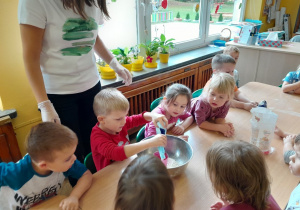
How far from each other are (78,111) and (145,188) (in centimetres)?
89

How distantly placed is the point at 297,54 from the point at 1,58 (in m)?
2.64

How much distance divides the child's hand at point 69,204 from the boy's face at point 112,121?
0.37 m

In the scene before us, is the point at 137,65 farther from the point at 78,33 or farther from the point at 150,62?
the point at 78,33

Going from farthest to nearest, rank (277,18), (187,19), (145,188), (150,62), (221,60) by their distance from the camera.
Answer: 1. (277,18)
2. (187,19)
3. (150,62)
4. (221,60)
5. (145,188)

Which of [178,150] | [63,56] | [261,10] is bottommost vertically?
[178,150]

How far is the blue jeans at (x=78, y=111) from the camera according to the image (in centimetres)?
114

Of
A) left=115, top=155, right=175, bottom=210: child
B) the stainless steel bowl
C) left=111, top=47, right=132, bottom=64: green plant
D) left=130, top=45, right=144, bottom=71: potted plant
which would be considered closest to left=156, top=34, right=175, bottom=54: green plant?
left=130, top=45, right=144, bottom=71: potted plant

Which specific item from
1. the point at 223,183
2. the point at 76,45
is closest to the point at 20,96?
the point at 76,45

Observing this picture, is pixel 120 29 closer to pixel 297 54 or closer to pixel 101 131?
pixel 101 131

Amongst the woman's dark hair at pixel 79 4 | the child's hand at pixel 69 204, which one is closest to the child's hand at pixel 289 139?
the child's hand at pixel 69 204

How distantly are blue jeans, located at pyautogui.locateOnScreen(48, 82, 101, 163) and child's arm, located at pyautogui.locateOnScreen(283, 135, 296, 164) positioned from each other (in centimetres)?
97

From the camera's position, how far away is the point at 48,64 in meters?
1.08

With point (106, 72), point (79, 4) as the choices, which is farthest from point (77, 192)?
point (106, 72)

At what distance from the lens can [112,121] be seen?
105 cm
